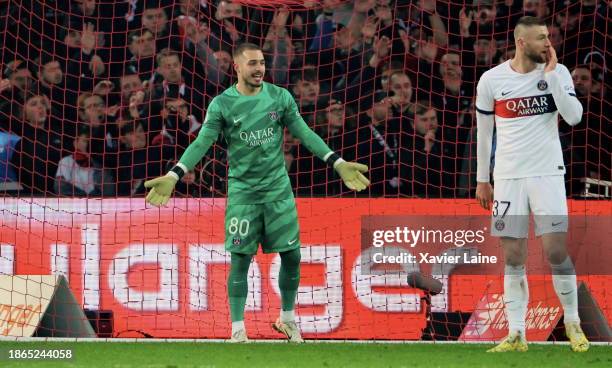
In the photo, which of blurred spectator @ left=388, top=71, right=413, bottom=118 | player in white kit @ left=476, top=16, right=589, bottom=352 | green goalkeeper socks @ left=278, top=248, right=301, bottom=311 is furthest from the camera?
blurred spectator @ left=388, top=71, right=413, bottom=118

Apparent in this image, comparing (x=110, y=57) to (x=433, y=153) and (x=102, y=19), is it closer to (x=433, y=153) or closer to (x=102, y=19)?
(x=102, y=19)

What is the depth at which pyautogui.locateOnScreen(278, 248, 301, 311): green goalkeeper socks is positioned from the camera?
848 centimetres

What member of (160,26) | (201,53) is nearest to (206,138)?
(201,53)

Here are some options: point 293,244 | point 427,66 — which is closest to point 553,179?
point 293,244

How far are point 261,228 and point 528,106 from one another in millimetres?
1828

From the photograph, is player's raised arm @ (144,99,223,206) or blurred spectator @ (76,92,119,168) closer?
player's raised arm @ (144,99,223,206)

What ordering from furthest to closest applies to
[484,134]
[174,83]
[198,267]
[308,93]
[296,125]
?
[174,83]
[308,93]
[198,267]
[296,125]
[484,134]

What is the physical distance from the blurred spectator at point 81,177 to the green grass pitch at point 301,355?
7.28 ft

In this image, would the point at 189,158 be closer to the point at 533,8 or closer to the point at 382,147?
the point at 382,147

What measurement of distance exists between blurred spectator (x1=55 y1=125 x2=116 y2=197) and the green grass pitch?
87.3 inches

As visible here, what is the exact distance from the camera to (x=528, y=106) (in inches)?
308

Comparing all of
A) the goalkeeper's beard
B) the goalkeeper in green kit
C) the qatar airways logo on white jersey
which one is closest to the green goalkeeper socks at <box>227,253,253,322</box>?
the goalkeeper in green kit

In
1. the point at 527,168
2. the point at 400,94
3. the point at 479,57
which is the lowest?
the point at 527,168

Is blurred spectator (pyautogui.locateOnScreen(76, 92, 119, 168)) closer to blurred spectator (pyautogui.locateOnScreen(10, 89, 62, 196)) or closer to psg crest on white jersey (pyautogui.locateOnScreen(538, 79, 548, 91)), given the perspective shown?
blurred spectator (pyautogui.locateOnScreen(10, 89, 62, 196))
